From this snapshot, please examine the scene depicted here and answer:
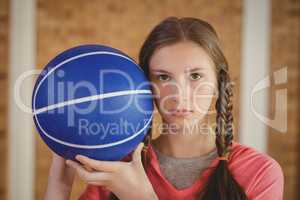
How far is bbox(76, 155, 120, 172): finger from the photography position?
790mm

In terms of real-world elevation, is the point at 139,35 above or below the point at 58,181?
above

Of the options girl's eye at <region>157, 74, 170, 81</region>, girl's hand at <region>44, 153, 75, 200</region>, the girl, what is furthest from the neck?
girl's hand at <region>44, 153, 75, 200</region>

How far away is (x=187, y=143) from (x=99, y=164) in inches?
10.6

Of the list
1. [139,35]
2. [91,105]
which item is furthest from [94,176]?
[139,35]

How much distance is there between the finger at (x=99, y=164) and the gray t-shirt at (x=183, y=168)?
0.18m

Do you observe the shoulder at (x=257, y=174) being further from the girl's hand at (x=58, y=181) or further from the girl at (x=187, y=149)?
the girl's hand at (x=58, y=181)

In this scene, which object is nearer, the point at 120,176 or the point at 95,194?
the point at 120,176

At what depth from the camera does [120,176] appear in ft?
2.70

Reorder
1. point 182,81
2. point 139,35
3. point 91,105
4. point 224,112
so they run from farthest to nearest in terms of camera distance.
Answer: point 139,35
point 224,112
point 182,81
point 91,105

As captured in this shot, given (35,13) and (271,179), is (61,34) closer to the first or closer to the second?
(35,13)

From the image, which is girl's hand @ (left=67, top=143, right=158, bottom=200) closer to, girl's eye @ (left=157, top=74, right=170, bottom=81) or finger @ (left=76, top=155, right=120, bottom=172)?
finger @ (left=76, top=155, right=120, bottom=172)

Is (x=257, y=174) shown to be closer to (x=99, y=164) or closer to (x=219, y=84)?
(x=219, y=84)

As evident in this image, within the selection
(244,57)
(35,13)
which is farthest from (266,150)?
(35,13)

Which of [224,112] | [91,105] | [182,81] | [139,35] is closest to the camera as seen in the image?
[91,105]
